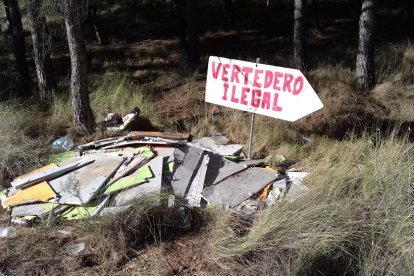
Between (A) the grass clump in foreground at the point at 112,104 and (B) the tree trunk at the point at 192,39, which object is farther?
(B) the tree trunk at the point at 192,39

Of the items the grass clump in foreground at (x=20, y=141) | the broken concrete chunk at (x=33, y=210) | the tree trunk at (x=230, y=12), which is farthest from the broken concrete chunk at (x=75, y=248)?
the tree trunk at (x=230, y=12)

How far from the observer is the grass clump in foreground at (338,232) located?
3555mm

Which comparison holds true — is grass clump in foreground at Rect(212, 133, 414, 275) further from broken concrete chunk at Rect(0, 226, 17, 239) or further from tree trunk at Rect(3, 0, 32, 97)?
tree trunk at Rect(3, 0, 32, 97)

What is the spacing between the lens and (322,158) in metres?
5.38

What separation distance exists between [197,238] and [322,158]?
2006 mm

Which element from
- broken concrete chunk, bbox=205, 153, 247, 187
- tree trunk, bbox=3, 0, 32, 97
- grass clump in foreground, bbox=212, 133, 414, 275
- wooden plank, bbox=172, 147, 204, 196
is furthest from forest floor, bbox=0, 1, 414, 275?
tree trunk, bbox=3, 0, 32, 97

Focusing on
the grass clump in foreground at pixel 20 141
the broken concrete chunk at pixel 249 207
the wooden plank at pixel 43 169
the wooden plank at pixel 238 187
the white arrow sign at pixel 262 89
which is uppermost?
the white arrow sign at pixel 262 89

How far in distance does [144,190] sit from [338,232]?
188 cm

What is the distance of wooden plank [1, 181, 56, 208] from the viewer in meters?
4.59

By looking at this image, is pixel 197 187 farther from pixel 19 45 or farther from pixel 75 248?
pixel 19 45

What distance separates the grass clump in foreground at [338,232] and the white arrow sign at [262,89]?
89 cm

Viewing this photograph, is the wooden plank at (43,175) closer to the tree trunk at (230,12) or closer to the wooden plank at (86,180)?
the wooden plank at (86,180)

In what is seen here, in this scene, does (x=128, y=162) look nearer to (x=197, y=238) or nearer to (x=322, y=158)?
(x=197, y=238)

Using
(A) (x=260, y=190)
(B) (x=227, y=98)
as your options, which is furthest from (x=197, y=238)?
(B) (x=227, y=98)
